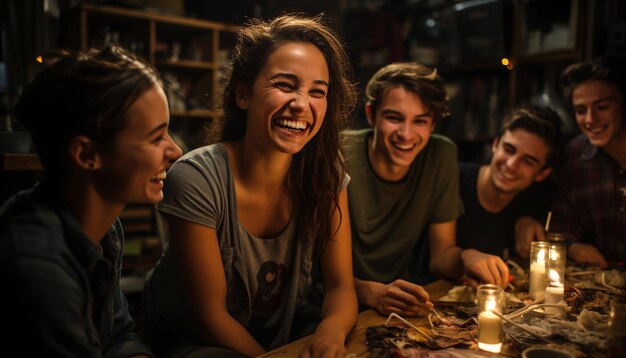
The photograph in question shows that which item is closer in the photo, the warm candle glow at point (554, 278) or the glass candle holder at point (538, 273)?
the warm candle glow at point (554, 278)

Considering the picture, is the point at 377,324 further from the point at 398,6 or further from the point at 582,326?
the point at 398,6

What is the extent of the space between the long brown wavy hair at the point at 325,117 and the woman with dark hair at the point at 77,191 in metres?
0.55

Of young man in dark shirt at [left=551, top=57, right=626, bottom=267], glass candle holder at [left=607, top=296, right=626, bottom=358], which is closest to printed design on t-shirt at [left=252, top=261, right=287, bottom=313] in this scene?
glass candle holder at [left=607, top=296, right=626, bottom=358]

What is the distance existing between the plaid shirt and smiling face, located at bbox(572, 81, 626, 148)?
0.11 metres

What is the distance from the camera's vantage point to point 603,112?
251 cm

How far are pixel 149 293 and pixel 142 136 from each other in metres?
0.80

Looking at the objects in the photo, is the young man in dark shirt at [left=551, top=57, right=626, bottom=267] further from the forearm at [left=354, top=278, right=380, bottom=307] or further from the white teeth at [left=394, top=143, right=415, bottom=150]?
the forearm at [left=354, top=278, right=380, bottom=307]

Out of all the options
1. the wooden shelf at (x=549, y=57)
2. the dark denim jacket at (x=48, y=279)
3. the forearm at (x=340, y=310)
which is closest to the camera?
the dark denim jacket at (x=48, y=279)

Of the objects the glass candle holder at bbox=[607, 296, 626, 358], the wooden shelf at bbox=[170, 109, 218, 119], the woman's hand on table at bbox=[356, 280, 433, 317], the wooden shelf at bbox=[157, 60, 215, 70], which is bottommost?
the woman's hand on table at bbox=[356, 280, 433, 317]

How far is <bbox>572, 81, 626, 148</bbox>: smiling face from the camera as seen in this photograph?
250cm

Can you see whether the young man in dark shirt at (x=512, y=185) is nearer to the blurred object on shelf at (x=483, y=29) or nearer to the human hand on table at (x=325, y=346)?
the human hand on table at (x=325, y=346)

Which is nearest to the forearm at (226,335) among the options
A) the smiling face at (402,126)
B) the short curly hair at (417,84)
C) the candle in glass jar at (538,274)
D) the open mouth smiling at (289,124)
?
the open mouth smiling at (289,124)

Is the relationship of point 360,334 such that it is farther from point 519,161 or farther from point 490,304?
point 519,161

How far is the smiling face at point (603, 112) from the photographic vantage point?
2.50 metres
